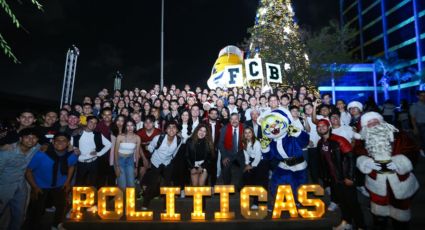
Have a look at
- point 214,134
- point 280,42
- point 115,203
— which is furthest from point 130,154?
point 280,42

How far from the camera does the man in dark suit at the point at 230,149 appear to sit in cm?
686

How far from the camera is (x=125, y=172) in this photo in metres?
6.47

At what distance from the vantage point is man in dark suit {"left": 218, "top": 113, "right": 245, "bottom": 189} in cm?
686

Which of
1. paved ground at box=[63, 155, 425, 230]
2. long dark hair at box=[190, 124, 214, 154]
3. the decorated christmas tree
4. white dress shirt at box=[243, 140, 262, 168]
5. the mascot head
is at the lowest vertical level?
paved ground at box=[63, 155, 425, 230]

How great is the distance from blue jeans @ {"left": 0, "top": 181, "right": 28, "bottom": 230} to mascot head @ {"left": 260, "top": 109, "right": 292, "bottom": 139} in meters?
4.81

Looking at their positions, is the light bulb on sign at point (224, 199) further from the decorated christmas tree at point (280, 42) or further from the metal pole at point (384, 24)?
the metal pole at point (384, 24)

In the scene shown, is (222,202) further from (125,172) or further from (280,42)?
(280,42)

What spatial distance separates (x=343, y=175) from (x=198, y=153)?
3.21 meters

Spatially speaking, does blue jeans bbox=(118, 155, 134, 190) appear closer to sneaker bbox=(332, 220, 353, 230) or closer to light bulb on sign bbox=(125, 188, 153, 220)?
light bulb on sign bbox=(125, 188, 153, 220)

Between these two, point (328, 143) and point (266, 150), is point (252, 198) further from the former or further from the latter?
point (328, 143)

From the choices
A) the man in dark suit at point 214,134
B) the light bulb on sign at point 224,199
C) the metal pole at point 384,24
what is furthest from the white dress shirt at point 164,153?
the metal pole at point 384,24

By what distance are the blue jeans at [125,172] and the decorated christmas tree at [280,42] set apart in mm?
20411

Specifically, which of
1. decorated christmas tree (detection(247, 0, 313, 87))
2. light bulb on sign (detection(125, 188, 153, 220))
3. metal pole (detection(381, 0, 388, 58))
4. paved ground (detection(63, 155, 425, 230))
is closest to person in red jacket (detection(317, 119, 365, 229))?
paved ground (detection(63, 155, 425, 230))

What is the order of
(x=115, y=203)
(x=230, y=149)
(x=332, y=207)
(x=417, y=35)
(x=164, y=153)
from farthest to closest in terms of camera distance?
(x=417, y=35) < (x=230, y=149) < (x=164, y=153) < (x=332, y=207) < (x=115, y=203)
